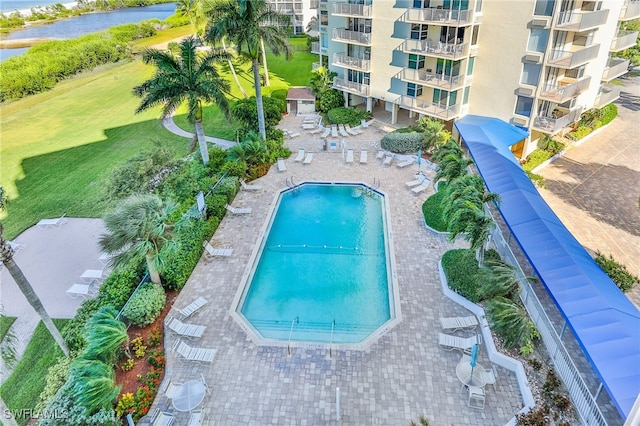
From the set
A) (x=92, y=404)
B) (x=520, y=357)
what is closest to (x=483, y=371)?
(x=520, y=357)

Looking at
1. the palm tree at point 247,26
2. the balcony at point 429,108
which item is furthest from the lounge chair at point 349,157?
the palm tree at point 247,26

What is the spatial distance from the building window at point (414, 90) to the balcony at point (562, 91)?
9361 millimetres

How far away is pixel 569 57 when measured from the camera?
24.3 meters

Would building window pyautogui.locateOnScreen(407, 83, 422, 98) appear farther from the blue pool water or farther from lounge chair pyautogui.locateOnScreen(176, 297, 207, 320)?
lounge chair pyautogui.locateOnScreen(176, 297, 207, 320)

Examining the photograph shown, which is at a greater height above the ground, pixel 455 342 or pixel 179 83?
pixel 179 83

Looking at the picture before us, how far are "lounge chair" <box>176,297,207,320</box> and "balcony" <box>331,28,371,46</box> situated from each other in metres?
26.4

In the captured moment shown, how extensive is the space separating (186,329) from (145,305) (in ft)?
6.61

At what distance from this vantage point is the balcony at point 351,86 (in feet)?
116

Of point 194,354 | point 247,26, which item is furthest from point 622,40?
point 194,354

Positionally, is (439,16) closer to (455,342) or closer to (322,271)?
(322,271)

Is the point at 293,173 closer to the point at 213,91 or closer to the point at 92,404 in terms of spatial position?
the point at 213,91

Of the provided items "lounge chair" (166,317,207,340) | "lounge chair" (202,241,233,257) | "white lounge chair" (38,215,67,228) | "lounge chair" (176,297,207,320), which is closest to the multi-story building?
"lounge chair" (202,241,233,257)

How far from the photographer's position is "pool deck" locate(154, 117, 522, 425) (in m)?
12.3

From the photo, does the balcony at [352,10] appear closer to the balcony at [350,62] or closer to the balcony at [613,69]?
the balcony at [350,62]
